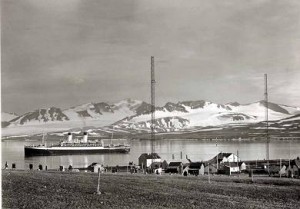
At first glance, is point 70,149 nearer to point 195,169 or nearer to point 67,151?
point 67,151

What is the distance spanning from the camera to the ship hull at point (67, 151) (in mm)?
61000

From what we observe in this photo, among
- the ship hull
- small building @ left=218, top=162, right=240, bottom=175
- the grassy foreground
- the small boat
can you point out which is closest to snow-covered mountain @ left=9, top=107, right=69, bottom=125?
the grassy foreground

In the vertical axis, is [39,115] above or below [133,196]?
above

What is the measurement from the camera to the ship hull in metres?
61.0

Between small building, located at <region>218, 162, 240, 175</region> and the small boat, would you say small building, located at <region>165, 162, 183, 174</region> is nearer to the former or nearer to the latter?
small building, located at <region>218, 162, 240, 175</region>

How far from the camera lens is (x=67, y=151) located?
65312mm

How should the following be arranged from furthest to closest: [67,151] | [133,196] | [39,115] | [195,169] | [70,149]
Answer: [70,149]
[67,151]
[195,169]
[39,115]
[133,196]

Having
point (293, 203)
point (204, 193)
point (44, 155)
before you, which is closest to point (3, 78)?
point (204, 193)

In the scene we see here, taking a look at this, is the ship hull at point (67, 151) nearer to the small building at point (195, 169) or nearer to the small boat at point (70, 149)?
the small boat at point (70, 149)

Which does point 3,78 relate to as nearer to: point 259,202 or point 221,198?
point 221,198

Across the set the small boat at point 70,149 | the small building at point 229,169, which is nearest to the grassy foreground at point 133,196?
the small building at point 229,169

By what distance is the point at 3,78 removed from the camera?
10.5 metres

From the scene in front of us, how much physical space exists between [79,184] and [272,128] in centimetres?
12791

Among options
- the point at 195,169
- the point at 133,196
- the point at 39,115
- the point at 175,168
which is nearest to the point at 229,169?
the point at 195,169
